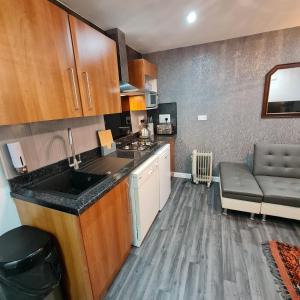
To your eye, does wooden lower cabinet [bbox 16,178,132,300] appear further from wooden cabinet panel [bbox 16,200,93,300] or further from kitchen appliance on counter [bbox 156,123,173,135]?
kitchen appliance on counter [bbox 156,123,173,135]

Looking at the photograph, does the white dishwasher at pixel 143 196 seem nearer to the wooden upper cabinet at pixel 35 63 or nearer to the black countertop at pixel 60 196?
the black countertop at pixel 60 196

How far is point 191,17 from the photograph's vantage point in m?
1.88

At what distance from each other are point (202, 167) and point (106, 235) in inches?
91.3

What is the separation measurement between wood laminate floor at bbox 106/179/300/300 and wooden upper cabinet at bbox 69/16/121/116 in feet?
4.87

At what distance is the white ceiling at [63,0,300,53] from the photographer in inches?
63.3

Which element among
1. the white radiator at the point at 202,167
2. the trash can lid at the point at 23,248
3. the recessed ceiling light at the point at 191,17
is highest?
the recessed ceiling light at the point at 191,17

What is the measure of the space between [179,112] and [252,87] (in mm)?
1213

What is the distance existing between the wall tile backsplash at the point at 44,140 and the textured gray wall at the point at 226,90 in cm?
192

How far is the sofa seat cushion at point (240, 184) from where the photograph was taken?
2.11 m

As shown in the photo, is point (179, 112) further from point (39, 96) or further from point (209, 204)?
point (39, 96)

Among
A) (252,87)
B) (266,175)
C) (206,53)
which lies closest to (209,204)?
(266,175)

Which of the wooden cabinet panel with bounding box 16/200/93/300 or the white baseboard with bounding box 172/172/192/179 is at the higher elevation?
the wooden cabinet panel with bounding box 16/200/93/300

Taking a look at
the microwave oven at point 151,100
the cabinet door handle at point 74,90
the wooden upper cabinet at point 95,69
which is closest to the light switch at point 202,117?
the microwave oven at point 151,100

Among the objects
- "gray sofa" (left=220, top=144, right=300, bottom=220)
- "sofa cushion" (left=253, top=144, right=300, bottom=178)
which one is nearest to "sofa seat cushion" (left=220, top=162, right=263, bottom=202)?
"gray sofa" (left=220, top=144, right=300, bottom=220)
